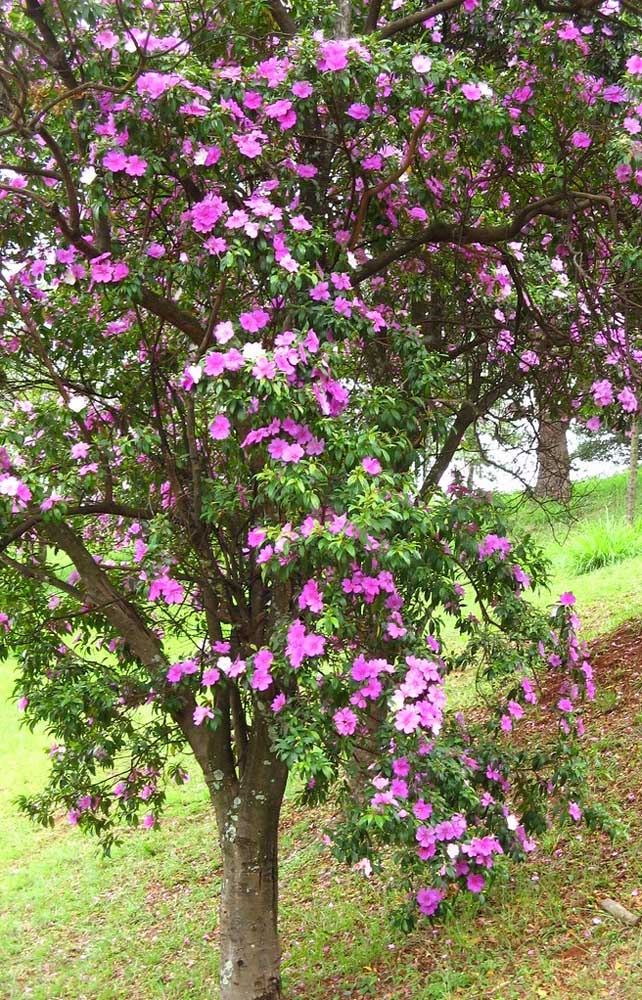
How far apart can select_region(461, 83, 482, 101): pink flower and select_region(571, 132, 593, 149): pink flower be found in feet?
2.62

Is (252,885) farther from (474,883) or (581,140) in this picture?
(581,140)

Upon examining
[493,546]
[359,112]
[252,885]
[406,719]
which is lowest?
[252,885]

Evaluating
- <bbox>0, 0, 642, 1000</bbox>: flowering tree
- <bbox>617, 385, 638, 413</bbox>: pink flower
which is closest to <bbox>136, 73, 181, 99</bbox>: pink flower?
<bbox>0, 0, 642, 1000</bbox>: flowering tree

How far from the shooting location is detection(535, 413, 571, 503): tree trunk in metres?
4.75

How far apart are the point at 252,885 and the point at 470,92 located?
10.5ft

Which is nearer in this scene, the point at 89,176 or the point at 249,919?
the point at 89,176

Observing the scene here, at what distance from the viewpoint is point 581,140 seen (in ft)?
12.2

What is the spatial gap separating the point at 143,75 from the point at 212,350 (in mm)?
916

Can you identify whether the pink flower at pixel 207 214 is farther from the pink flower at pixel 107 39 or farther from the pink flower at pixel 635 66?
the pink flower at pixel 635 66

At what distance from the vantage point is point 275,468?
9.07ft

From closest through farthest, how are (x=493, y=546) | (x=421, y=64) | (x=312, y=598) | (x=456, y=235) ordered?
(x=312, y=598)
(x=421, y=64)
(x=493, y=546)
(x=456, y=235)

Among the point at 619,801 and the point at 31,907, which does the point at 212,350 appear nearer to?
the point at 619,801

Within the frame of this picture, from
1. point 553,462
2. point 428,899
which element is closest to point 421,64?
point 428,899

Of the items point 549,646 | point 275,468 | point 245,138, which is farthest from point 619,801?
point 245,138
